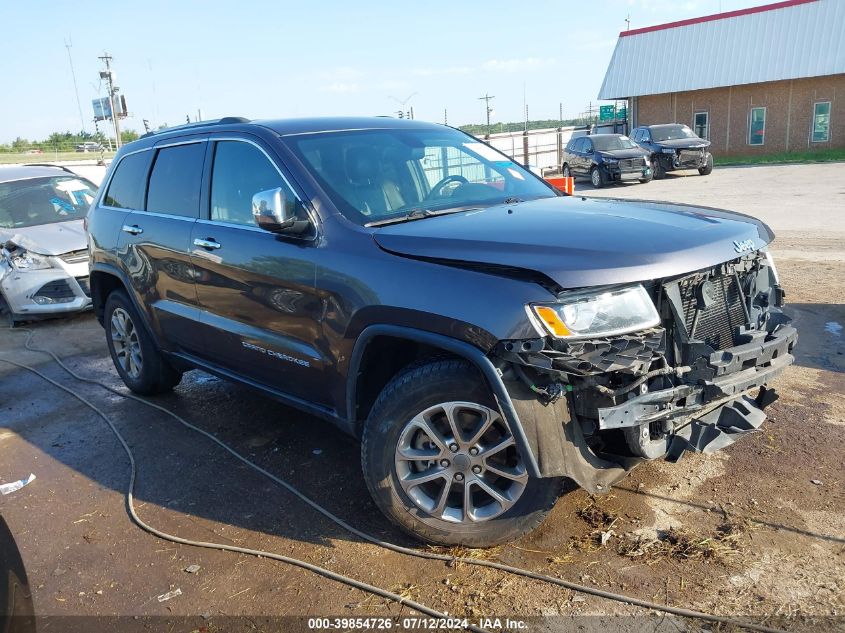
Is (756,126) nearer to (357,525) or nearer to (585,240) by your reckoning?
(585,240)

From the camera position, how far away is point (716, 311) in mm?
3139

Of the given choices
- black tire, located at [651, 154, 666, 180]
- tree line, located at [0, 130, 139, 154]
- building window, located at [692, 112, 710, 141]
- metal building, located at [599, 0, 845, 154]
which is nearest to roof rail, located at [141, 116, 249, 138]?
black tire, located at [651, 154, 666, 180]

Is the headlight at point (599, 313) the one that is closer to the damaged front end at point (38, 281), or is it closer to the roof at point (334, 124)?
the roof at point (334, 124)

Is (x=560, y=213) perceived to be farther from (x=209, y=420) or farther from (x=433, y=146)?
(x=209, y=420)

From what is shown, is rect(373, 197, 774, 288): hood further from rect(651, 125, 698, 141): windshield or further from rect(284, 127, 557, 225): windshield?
rect(651, 125, 698, 141): windshield

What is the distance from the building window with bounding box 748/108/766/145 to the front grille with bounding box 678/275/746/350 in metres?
31.3

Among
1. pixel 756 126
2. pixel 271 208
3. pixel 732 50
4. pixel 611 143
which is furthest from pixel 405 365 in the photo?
pixel 732 50

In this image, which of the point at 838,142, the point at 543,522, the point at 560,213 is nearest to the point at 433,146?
the point at 560,213

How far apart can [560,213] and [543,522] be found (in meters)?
1.53

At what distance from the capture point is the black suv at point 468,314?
278 cm

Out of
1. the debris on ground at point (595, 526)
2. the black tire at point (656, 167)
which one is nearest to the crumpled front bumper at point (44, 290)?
the debris on ground at point (595, 526)

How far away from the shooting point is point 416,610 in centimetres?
289

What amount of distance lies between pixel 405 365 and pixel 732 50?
33.2 m

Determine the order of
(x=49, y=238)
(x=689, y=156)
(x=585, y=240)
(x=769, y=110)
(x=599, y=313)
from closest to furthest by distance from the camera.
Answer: (x=599, y=313), (x=585, y=240), (x=49, y=238), (x=689, y=156), (x=769, y=110)
